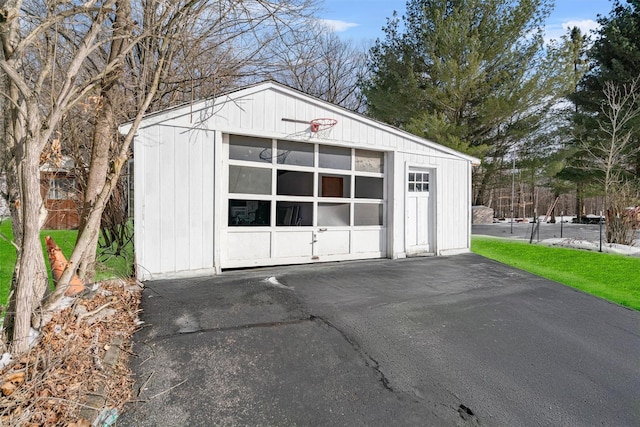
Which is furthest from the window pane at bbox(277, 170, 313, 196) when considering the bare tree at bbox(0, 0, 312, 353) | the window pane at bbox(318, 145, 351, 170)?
the bare tree at bbox(0, 0, 312, 353)

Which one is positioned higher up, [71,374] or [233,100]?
[233,100]

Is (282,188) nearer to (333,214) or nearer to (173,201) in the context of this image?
(333,214)

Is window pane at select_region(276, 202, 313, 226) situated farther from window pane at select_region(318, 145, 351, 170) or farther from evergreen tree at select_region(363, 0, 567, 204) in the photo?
evergreen tree at select_region(363, 0, 567, 204)

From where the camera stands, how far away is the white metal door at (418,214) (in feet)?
25.4

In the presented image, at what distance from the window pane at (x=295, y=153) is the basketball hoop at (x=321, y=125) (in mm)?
337

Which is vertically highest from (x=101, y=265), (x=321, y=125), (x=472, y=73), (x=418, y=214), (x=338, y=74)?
(x=338, y=74)

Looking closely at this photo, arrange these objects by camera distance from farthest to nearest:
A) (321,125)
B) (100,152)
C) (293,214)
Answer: (321,125)
(293,214)
(100,152)

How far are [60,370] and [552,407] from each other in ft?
11.7

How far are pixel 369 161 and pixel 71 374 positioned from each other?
20.1ft

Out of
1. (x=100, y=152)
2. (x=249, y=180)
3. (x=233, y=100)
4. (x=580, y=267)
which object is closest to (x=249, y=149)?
(x=249, y=180)

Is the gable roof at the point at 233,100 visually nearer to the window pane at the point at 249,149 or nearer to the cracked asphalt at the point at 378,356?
the window pane at the point at 249,149

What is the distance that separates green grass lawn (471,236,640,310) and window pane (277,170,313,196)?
4905 millimetres

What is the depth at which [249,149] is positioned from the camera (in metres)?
5.97

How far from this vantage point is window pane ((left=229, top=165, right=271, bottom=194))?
5816mm
